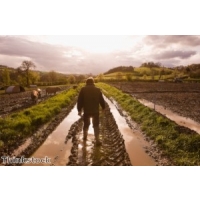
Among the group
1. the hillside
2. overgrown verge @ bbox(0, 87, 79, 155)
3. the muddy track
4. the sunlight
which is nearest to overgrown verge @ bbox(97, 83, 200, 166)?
the muddy track

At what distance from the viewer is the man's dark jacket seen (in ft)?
22.7

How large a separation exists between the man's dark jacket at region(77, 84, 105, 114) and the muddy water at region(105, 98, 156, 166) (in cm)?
164

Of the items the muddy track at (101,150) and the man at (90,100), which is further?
the man at (90,100)

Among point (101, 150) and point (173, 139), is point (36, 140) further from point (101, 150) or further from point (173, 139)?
point (173, 139)

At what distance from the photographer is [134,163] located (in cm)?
638

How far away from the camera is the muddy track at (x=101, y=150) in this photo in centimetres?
619

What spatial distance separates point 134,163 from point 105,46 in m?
3.15

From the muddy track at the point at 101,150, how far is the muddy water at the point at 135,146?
19 centimetres

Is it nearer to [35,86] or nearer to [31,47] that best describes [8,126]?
[31,47]

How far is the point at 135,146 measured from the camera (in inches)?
304

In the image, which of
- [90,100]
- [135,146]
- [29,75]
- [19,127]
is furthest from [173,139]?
[29,75]

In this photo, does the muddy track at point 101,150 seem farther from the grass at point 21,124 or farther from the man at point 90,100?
the grass at point 21,124

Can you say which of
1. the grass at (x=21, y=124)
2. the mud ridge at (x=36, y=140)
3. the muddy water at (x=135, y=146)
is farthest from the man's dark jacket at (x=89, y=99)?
the grass at (x=21, y=124)

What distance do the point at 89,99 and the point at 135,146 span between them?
215cm
